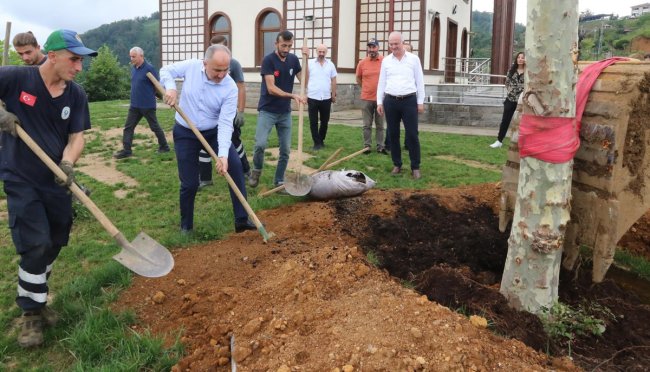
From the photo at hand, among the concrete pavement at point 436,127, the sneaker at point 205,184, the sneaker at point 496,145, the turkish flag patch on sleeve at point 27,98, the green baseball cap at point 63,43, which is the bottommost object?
the sneaker at point 205,184

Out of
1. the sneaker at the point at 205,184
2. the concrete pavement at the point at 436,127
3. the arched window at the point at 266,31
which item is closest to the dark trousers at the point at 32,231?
the sneaker at the point at 205,184

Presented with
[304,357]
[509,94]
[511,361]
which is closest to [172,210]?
[304,357]

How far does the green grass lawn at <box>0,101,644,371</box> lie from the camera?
10.0 feet

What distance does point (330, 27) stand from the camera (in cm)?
1738

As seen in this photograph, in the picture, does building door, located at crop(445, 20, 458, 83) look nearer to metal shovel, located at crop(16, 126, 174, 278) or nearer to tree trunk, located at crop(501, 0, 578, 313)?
tree trunk, located at crop(501, 0, 578, 313)

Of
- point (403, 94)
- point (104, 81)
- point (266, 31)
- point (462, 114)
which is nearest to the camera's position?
point (403, 94)

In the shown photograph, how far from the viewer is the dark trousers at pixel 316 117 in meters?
9.67

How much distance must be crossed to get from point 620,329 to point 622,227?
622 mm

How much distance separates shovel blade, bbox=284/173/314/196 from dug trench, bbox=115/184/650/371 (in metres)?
0.70

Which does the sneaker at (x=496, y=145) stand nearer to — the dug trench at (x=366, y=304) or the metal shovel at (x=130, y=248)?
the dug trench at (x=366, y=304)

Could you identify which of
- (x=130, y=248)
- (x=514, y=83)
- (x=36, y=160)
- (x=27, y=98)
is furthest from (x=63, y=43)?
(x=514, y=83)

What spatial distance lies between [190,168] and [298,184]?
1.42 m

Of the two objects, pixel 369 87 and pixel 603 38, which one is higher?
pixel 603 38

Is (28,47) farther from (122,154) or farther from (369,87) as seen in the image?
(369,87)
